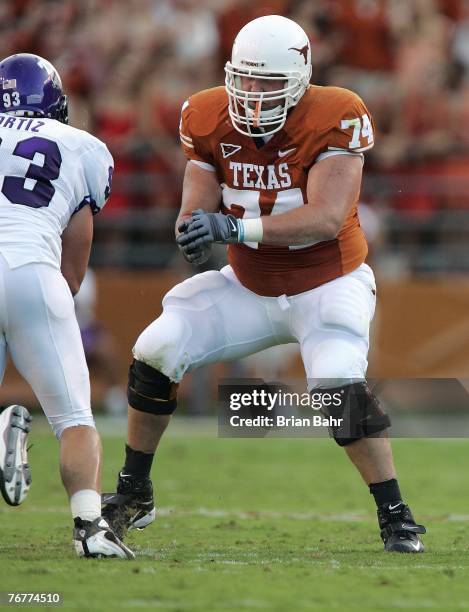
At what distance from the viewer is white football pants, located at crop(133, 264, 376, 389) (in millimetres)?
4844

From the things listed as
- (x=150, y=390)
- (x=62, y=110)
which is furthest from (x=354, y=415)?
(x=62, y=110)

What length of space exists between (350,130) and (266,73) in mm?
406

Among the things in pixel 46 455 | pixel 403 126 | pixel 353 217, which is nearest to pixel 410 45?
pixel 403 126

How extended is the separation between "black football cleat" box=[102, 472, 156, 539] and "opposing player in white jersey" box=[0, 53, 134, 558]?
0.59 m

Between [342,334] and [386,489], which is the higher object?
[342,334]

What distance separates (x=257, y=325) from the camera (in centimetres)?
509

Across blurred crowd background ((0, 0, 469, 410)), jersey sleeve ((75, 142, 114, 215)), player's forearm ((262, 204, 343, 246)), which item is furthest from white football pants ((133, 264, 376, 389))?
blurred crowd background ((0, 0, 469, 410))

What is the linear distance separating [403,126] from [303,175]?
6.38m

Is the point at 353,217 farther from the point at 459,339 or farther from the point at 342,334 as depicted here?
the point at 459,339

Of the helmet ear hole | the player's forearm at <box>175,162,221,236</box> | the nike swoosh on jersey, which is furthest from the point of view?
the player's forearm at <box>175,162,221,236</box>

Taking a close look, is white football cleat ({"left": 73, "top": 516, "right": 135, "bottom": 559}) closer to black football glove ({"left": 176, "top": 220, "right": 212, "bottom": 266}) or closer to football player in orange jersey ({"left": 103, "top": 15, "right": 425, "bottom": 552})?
football player in orange jersey ({"left": 103, "top": 15, "right": 425, "bottom": 552})

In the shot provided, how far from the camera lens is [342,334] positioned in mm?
4863

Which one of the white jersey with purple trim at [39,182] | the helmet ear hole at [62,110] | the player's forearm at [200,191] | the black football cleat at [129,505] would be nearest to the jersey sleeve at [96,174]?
the white jersey with purple trim at [39,182]

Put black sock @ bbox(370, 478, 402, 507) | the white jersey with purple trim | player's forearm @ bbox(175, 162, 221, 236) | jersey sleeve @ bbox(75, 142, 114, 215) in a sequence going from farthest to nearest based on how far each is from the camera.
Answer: player's forearm @ bbox(175, 162, 221, 236) < black sock @ bbox(370, 478, 402, 507) < jersey sleeve @ bbox(75, 142, 114, 215) < the white jersey with purple trim
